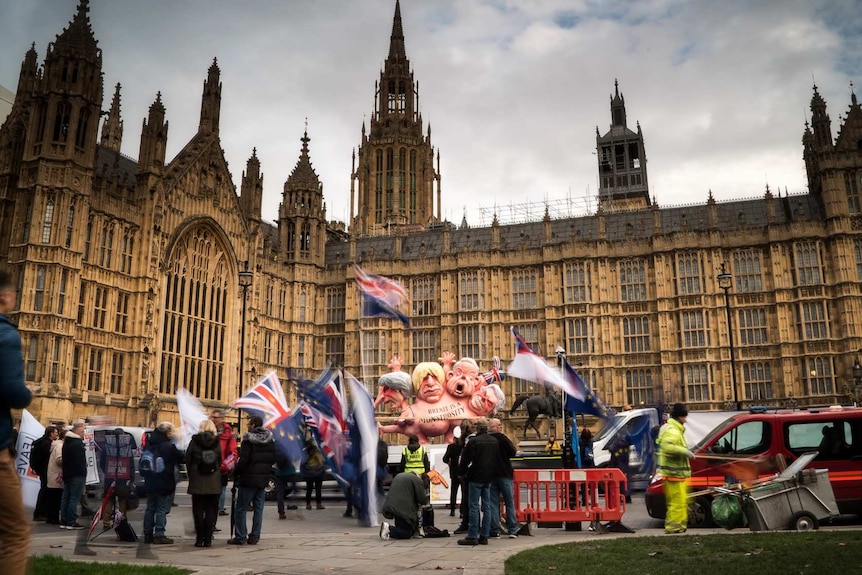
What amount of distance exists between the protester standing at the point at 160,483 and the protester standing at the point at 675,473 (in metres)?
7.81

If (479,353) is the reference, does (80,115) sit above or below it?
above

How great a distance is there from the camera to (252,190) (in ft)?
164

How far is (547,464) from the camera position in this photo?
20641mm

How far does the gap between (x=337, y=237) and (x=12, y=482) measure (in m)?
62.2

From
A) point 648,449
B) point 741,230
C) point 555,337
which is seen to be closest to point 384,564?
point 648,449

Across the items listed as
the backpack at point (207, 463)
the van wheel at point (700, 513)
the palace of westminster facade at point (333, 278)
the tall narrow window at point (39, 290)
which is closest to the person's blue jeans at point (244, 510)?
the backpack at point (207, 463)

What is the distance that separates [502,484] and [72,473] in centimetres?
809

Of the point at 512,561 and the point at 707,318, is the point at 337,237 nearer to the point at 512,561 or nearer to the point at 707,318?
the point at 707,318

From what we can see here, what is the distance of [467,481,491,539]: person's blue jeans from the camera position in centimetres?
1070

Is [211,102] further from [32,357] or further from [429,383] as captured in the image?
[429,383]

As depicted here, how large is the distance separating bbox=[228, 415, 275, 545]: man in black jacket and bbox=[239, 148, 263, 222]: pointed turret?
3996 cm

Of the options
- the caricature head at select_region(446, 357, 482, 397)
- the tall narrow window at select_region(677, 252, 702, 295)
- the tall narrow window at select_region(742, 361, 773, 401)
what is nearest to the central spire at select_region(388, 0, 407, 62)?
the tall narrow window at select_region(677, 252, 702, 295)

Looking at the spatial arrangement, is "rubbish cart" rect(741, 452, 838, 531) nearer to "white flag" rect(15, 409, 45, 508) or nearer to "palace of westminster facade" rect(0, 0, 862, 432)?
"white flag" rect(15, 409, 45, 508)

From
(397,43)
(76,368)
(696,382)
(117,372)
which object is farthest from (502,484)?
(397,43)
